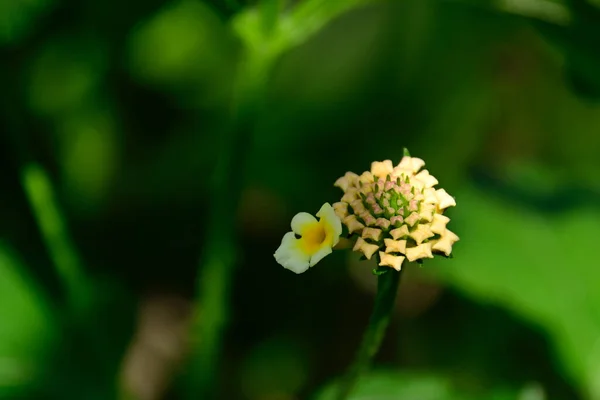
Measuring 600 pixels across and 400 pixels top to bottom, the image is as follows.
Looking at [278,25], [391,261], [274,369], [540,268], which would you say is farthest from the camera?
[274,369]

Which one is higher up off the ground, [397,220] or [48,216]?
[48,216]

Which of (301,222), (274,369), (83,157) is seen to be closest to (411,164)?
(301,222)

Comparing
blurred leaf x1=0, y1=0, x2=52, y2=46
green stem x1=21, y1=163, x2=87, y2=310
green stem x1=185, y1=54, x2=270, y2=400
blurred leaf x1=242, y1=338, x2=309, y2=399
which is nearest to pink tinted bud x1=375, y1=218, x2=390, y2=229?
green stem x1=185, y1=54, x2=270, y2=400

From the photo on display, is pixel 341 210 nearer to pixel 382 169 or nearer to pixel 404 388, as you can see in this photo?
pixel 382 169

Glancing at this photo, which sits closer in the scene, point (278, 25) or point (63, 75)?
point (278, 25)

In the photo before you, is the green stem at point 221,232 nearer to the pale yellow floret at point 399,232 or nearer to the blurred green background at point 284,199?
the blurred green background at point 284,199

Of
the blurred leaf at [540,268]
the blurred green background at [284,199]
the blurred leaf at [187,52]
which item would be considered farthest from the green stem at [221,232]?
the blurred leaf at [187,52]

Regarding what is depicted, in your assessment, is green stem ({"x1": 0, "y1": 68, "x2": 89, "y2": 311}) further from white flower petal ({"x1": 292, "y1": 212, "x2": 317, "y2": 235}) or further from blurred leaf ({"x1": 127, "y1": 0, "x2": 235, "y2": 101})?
blurred leaf ({"x1": 127, "y1": 0, "x2": 235, "y2": 101})
